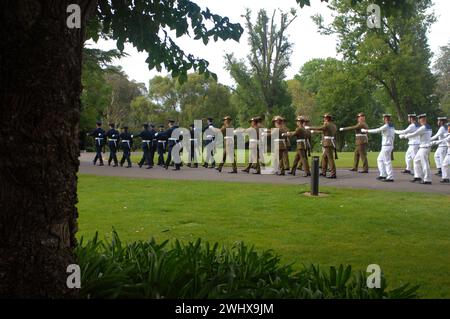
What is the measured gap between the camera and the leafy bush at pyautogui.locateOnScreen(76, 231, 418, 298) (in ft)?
13.4

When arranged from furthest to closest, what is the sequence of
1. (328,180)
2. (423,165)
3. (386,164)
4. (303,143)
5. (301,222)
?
1. (303,143)
2. (328,180)
3. (386,164)
4. (423,165)
5. (301,222)

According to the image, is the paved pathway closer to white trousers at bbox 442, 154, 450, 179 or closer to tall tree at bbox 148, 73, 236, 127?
white trousers at bbox 442, 154, 450, 179

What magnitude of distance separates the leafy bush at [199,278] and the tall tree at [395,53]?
45.6 meters

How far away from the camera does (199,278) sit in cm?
432

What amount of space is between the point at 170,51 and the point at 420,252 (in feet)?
14.8

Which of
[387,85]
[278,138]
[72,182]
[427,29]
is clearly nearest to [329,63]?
[387,85]

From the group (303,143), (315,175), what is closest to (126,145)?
(303,143)

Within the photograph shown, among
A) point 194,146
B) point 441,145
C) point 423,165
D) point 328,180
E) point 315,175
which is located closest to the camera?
point 315,175

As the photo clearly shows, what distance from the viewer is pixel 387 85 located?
5141cm

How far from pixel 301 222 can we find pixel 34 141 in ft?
22.7

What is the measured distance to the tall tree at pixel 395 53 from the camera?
1908 inches

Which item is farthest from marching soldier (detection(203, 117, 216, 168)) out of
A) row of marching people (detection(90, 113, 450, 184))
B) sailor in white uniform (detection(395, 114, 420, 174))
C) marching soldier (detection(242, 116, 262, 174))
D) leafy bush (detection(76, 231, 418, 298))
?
leafy bush (detection(76, 231, 418, 298))

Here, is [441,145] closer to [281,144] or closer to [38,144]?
[281,144]

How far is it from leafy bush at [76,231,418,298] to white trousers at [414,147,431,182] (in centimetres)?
1230
